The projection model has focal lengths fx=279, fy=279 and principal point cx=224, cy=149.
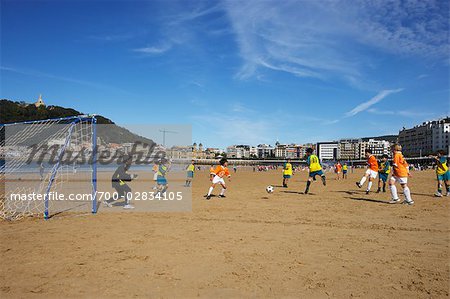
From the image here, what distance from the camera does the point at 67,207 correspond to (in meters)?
10.9

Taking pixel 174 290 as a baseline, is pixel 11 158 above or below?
above

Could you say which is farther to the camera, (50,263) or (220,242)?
(220,242)

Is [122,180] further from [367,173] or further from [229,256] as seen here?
[367,173]

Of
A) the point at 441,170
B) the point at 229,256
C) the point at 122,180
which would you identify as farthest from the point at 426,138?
the point at 229,256

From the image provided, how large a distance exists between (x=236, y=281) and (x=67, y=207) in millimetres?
9480

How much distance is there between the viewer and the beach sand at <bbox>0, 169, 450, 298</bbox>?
3627 millimetres

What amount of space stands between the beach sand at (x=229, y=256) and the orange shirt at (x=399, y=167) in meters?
2.11

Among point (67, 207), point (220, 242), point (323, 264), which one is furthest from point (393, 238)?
point (67, 207)

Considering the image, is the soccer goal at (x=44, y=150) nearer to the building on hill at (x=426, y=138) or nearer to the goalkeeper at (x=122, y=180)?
the goalkeeper at (x=122, y=180)

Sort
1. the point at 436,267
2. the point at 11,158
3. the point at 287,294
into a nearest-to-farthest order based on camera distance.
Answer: the point at 287,294 → the point at 436,267 → the point at 11,158

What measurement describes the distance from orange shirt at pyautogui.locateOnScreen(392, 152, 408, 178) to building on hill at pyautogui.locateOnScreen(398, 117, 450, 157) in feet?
489

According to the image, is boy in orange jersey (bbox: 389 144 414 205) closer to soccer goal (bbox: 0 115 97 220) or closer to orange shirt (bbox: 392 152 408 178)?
orange shirt (bbox: 392 152 408 178)

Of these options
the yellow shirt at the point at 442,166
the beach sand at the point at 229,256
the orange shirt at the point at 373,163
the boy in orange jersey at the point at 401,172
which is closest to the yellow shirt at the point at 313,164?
the orange shirt at the point at 373,163

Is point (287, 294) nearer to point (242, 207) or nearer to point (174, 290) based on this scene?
point (174, 290)
